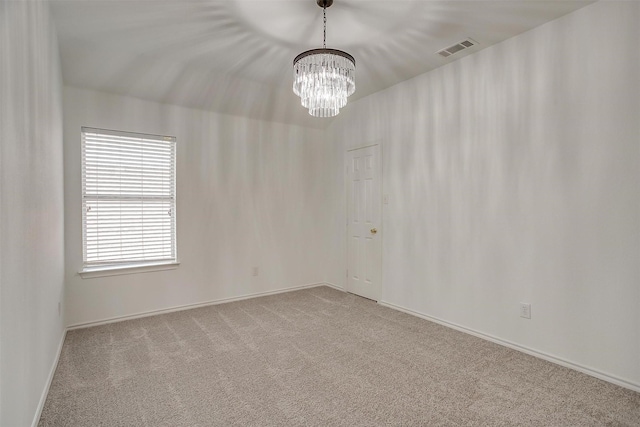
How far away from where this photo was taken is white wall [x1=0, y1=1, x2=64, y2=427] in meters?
1.38

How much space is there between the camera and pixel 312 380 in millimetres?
2377

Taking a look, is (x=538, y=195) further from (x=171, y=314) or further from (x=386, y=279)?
(x=171, y=314)

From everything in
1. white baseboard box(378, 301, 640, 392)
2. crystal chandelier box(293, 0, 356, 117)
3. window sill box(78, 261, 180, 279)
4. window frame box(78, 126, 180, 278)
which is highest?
crystal chandelier box(293, 0, 356, 117)

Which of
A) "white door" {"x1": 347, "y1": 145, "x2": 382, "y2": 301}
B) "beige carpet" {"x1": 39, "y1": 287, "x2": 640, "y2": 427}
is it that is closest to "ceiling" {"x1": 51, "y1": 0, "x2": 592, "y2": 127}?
"white door" {"x1": 347, "y1": 145, "x2": 382, "y2": 301}

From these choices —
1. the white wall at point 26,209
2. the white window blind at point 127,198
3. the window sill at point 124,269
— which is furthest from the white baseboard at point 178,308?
the white wall at point 26,209

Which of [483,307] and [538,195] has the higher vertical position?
[538,195]

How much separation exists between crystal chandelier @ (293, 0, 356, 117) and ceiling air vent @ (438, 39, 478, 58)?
1.17m

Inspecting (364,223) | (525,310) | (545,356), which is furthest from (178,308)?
(545,356)

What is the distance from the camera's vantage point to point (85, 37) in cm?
282

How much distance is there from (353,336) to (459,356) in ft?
3.07

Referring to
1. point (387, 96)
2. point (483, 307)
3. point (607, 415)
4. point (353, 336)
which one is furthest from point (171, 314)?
point (607, 415)

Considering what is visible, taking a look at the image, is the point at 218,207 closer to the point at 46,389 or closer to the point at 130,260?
the point at 130,260

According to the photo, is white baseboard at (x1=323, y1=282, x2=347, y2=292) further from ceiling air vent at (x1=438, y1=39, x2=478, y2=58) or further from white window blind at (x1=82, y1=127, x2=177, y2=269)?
ceiling air vent at (x1=438, y1=39, x2=478, y2=58)

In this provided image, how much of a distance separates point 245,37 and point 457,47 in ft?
6.28
